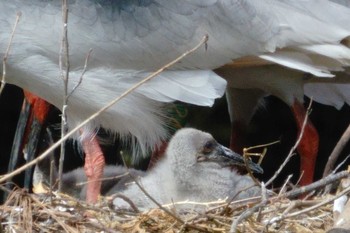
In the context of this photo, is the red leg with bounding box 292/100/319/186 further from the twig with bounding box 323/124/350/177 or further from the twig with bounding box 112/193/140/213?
the twig with bounding box 112/193/140/213

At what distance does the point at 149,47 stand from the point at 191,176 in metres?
0.82

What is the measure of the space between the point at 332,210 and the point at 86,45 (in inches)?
59.6

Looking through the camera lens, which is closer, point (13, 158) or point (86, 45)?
point (86, 45)

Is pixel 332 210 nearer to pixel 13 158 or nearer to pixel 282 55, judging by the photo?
pixel 282 55

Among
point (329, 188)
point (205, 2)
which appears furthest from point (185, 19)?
point (329, 188)

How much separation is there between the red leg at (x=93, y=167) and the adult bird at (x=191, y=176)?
0.16m

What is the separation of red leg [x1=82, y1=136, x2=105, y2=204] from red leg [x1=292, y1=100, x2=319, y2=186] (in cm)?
117

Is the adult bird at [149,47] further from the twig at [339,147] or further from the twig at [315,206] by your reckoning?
the twig at [315,206]

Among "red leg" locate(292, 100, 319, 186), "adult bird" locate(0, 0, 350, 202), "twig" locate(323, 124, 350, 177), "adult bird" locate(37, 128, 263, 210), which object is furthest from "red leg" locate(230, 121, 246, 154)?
"twig" locate(323, 124, 350, 177)

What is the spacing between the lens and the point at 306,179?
781 centimetres

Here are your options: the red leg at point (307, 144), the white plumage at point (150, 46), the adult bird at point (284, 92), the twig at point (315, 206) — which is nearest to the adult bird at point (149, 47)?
the white plumage at point (150, 46)

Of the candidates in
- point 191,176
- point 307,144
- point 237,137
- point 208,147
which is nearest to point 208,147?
point 208,147

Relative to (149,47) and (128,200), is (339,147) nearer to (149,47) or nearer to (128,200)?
(128,200)

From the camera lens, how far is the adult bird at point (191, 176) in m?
6.77
